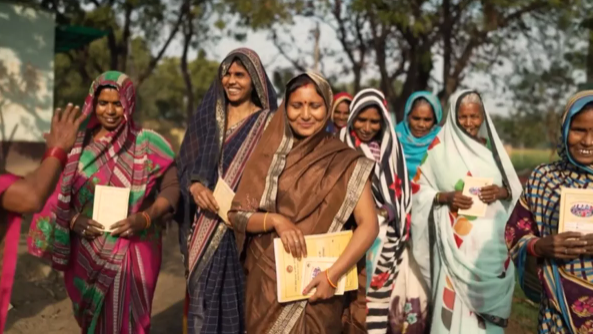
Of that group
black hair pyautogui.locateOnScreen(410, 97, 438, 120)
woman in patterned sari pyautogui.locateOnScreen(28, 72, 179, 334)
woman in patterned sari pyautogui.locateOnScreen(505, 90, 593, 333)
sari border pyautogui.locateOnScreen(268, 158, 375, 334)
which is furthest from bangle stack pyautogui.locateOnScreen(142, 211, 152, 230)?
black hair pyautogui.locateOnScreen(410, 97, 438, 120)

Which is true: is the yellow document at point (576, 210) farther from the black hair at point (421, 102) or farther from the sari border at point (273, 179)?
the black hair at point (421, 102)

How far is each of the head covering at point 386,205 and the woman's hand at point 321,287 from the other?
70.4 inches

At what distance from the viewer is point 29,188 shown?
2.33 m

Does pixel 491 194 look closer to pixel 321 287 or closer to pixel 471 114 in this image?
pixel 471 114

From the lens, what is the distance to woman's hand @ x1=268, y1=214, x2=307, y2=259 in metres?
2.56

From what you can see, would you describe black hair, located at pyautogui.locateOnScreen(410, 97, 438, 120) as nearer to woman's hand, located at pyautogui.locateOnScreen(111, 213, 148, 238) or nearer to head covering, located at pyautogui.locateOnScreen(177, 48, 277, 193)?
head covering, located at pyautogui.locateOnScreen(177, 48, 277, 193)

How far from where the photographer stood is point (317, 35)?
18875mm

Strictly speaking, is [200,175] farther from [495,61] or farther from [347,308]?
[495,61]

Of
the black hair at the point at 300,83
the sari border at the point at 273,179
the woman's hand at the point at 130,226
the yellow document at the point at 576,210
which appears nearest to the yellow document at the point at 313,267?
the sari border at the point at 273,179

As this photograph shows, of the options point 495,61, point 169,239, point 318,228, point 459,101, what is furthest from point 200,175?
point 495,61

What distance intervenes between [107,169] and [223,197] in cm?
87

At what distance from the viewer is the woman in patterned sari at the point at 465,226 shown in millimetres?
4301

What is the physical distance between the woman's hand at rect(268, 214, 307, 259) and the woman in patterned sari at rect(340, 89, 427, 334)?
1852 millimetres

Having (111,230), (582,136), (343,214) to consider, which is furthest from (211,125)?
(582,136)
